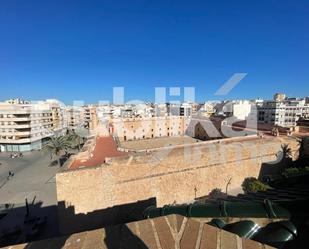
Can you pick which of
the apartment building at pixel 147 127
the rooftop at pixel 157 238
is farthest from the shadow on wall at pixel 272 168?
the apartment building at pixel 147 127

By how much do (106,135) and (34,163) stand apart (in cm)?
1157

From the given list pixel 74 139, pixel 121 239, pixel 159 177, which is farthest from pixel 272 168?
pixel 74 139

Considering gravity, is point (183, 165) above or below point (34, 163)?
above

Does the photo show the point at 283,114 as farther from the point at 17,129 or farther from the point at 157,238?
the point at 17,129

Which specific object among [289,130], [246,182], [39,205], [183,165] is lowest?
[39,205]

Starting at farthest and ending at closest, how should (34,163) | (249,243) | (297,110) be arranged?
(297,110) < (34,163) < (249,243)

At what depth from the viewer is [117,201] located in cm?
1023

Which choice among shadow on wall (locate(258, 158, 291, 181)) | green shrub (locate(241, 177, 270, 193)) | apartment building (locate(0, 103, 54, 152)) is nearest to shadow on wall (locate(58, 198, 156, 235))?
green shrub (locate(241, 177, 270, 193))

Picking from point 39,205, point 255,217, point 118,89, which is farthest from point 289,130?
point 39,205

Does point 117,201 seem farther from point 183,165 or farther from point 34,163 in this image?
point 34,163

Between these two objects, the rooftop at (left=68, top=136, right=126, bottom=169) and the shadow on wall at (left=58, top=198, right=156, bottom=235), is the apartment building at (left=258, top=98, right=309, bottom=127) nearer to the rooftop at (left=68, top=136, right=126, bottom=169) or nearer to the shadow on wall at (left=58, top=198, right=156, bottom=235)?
the rooftop at (left=68, top=136, right=126, bottom=169)

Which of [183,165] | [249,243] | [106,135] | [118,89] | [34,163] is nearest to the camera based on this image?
[249,243]

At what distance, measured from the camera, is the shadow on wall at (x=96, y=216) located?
941cm

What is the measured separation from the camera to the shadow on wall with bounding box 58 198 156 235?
9.41 m
